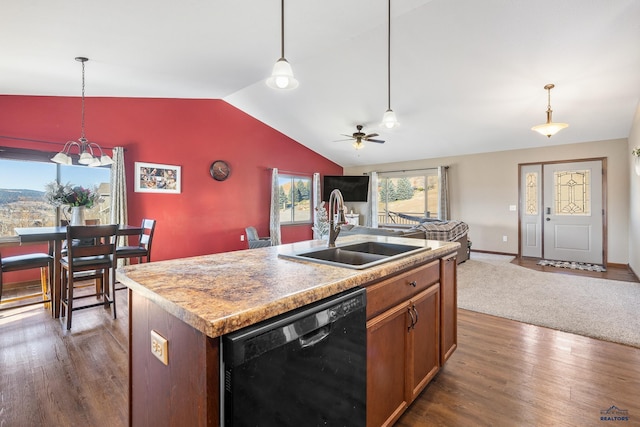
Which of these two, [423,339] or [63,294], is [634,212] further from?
[63,294]

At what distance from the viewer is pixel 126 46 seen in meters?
2.94

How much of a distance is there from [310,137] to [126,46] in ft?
15.2

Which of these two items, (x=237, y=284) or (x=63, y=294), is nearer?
(x=237, y=284)

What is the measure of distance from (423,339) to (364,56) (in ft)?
12.2

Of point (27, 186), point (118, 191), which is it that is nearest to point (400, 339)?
point (118, 191)

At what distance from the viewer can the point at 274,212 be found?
684 centimetres

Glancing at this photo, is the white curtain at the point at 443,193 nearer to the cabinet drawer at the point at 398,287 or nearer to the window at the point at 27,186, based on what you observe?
the cabinet drawer at the point at 398,287

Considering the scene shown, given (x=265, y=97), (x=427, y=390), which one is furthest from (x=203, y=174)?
(x=427, y=390)

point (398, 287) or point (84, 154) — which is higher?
point (84, 154)

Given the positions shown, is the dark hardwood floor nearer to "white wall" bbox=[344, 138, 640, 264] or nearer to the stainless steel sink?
the stainless steel sink

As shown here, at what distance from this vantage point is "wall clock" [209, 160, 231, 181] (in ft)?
19.1

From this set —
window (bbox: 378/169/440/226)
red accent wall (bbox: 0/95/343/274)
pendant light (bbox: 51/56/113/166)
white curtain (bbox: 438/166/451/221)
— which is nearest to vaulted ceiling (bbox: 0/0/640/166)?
red accent wall (bbox: 0/95/343/274)

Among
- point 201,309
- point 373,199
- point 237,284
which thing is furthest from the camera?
point 373,199

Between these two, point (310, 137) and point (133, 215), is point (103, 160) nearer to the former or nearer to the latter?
point (133, 215)
